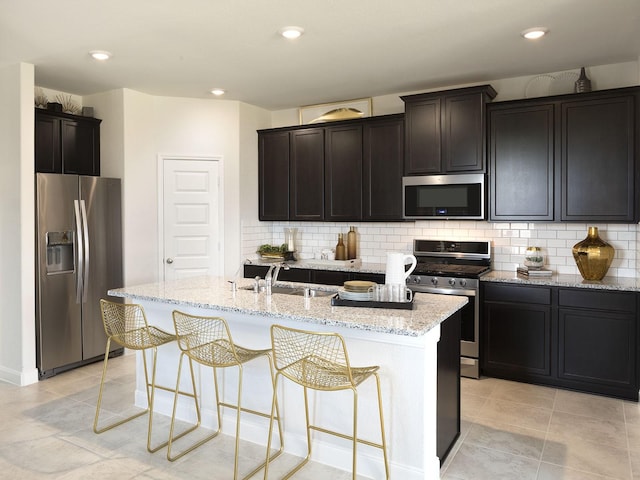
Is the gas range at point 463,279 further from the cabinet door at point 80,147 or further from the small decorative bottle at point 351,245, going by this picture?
the cabinet door at point 80,147

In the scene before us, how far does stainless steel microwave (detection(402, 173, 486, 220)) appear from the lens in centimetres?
448

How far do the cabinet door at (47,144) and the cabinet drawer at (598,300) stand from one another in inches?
187

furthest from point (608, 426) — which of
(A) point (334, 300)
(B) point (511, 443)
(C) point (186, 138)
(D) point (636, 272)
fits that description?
(C) point (186, 138)

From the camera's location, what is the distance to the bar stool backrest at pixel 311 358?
2.36m

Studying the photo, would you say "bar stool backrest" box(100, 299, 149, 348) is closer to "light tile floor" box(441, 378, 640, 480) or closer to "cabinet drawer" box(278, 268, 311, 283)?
"light tile floor" box(441, 378, 640, 480)

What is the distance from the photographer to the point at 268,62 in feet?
13.7

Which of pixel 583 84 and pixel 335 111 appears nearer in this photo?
pixel 583 84

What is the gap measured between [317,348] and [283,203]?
3389 millimetres

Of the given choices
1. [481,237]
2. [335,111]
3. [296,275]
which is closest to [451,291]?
[481,237]

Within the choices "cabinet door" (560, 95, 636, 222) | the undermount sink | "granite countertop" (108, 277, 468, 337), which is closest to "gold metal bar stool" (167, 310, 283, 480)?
"granite countertop" (108, 277, 468, 337)

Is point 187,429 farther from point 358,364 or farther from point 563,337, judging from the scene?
point 563,337

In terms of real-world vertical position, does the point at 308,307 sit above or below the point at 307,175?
below

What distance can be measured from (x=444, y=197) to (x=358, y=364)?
95.3 inches

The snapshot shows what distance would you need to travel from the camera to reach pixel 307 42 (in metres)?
3.67
